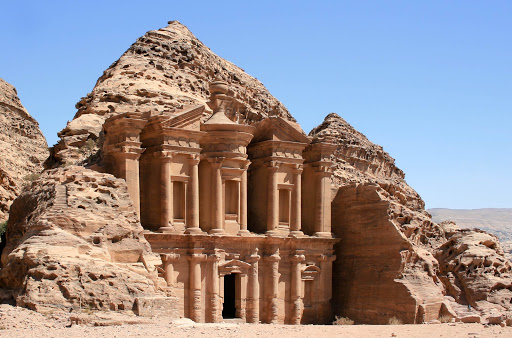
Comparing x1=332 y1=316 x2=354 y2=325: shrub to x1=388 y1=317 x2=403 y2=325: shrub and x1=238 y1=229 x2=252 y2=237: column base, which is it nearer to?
x1=388 y1=317 x2=403 y2=325: shrub

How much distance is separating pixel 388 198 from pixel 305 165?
180 inches

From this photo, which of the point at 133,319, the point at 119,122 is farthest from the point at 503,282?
the point at 133,319

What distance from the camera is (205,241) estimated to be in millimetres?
34031

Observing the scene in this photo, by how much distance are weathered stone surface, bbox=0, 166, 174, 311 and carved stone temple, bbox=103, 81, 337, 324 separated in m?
4.51

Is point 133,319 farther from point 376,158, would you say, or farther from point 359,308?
point 376,158

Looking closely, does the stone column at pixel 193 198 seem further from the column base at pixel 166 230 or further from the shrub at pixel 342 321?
the shrub at pixel 342 321

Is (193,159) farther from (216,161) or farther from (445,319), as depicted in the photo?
(445,319)

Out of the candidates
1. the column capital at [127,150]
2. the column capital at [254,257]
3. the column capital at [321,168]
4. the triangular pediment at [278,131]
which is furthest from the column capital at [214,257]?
the column capital at [321,168]

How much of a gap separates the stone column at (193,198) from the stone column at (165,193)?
1.00 m

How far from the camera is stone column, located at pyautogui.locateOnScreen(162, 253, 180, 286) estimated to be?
107 ft

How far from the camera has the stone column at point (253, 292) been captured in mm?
35625

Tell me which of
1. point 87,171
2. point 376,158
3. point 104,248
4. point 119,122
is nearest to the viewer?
point 104,248

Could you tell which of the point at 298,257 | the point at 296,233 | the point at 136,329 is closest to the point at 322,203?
the point at 296,233

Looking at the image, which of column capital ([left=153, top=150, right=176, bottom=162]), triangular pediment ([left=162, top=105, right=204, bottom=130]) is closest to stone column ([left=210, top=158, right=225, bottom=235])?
triangular pediment ([left=162, top=105, right=204, bottom=130])
